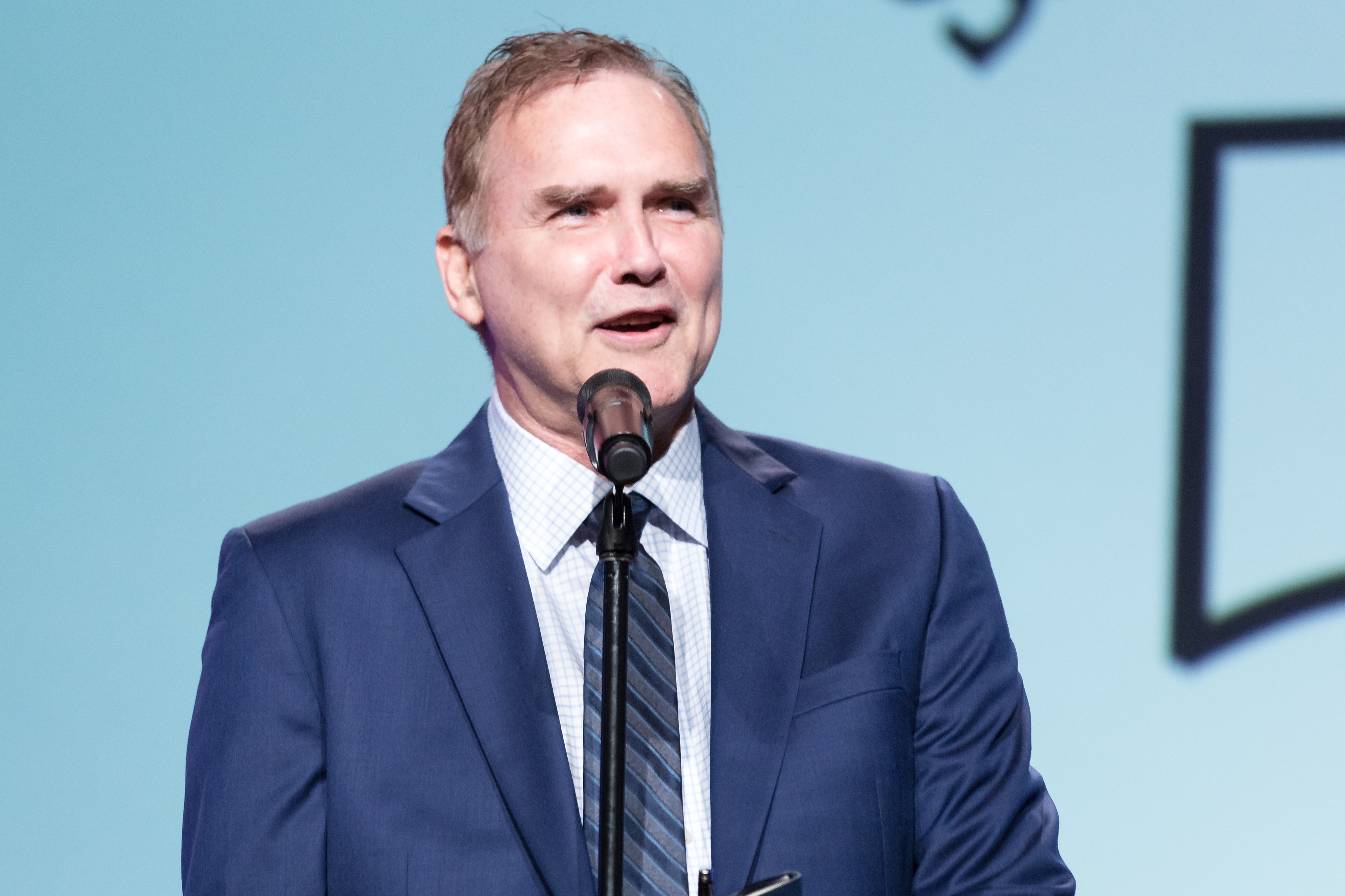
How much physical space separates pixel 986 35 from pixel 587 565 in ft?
4.87

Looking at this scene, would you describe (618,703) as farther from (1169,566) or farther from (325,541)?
(1169,566)

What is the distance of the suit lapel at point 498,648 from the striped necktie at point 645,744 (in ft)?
0.14

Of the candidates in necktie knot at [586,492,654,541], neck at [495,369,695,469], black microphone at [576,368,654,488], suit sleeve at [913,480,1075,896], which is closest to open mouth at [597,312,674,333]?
neck at [495,369,695,469]

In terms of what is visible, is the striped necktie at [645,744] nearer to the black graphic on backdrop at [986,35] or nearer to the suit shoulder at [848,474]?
the suit shoulder at [848,474]

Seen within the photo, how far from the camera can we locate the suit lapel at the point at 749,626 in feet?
5.44

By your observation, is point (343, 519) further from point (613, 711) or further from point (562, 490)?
point (613, 711)

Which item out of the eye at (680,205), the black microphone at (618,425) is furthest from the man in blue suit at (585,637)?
the black microphone at (618,425)

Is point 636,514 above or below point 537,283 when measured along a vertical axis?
below

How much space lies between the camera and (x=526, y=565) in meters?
1.82

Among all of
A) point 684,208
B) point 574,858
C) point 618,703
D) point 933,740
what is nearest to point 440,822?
point 574,858

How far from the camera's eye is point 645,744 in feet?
5.41

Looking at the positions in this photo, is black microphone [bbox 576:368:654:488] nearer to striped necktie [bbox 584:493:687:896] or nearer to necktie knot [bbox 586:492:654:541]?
striped necktie [bbox 584:493:687:896]

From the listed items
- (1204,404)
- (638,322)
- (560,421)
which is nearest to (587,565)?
(560,421)

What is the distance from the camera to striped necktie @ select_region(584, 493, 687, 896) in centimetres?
161
